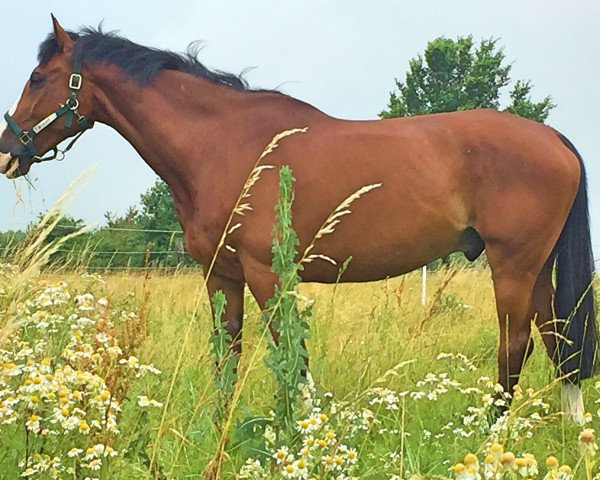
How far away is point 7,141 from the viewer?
3.87 metres

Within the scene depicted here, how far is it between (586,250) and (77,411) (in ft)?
10.2

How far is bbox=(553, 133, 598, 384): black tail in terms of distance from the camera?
11.9 ft

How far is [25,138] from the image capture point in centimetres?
386

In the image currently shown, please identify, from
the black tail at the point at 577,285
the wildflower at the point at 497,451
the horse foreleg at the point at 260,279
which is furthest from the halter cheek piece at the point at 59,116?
the wildflower at the point at 497,451

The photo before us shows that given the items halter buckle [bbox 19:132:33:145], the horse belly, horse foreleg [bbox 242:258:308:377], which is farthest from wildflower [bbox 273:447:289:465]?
halter buckle [bbox 19:132:33:145]

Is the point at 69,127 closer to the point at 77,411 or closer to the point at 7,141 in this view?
the point at 7,141

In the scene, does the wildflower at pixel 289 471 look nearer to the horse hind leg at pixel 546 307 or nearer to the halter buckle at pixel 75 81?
the horse hind leg at pixel 546 307

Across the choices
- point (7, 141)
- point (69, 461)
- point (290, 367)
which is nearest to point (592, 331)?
point (290, 367)

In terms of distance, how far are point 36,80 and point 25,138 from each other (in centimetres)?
37

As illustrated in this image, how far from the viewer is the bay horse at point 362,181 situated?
3.53 m

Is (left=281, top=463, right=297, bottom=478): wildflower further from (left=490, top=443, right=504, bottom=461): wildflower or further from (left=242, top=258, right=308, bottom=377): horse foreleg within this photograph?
(left=242, top=258, right=308, bottom=377): horse foreleg

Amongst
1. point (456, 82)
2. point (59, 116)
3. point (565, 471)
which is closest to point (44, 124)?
point (59, 116)

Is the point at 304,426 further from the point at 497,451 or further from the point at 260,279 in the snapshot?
the point at 260,279

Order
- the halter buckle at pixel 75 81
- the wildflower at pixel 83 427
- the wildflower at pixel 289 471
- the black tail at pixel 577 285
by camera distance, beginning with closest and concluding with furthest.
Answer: the wildflower at pixel 289 471 → the wildflower at pixel 83 427 → the black tail at pixel 577 285 → the halter buckle at pixel 75 81
